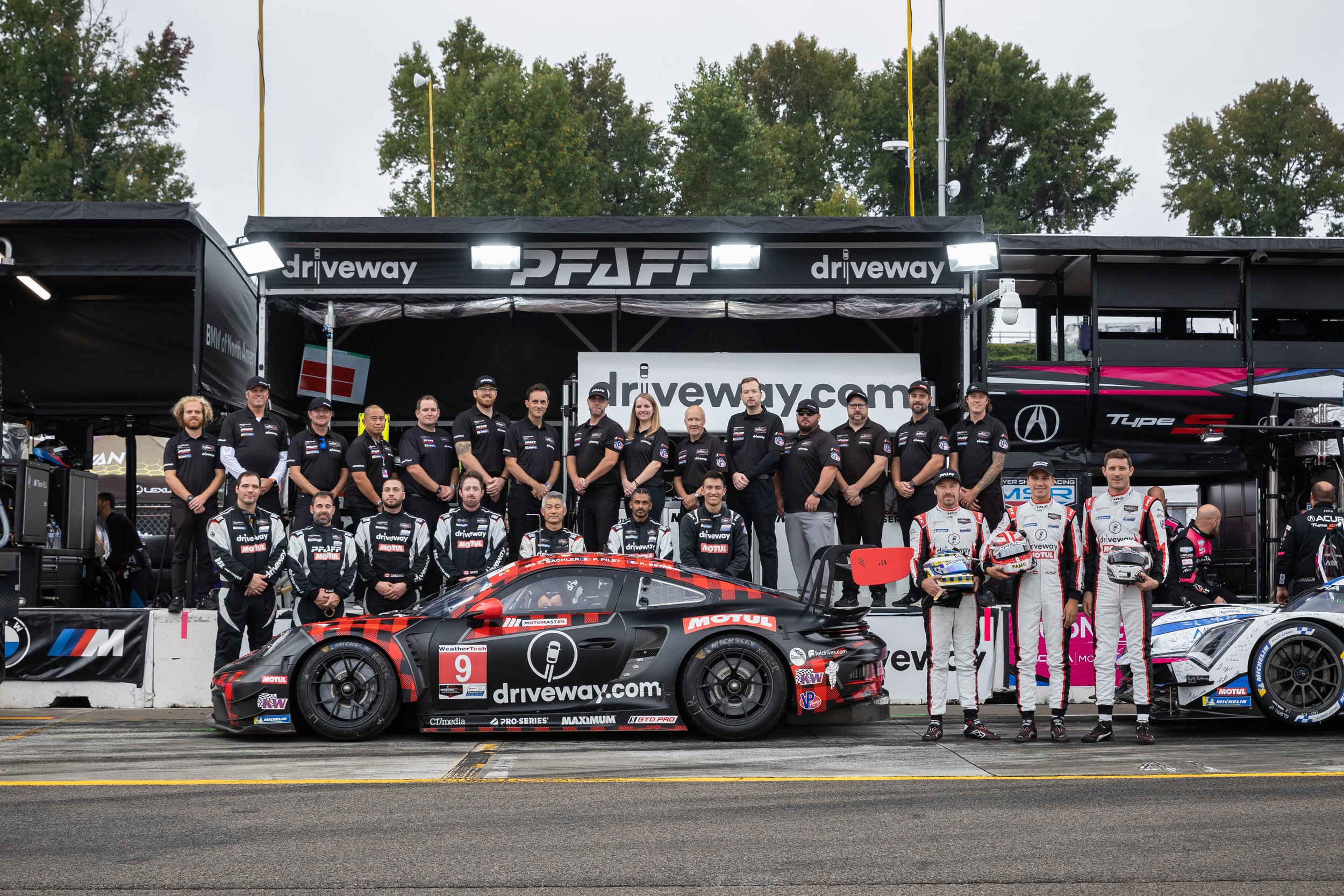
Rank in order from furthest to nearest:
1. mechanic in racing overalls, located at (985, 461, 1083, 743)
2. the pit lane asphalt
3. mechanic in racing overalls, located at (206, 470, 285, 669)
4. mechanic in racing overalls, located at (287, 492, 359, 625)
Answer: mechanic in racing overalls, located at (287, 492, 359, 625) < mechanic in racing overalls, located at (206, 470, 285, 669) < mechanic in racing overalls, located at (985, 461, 1083, 743) < the pit lane asphalt

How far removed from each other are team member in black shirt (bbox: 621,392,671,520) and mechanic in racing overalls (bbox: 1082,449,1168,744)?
411 centimetres

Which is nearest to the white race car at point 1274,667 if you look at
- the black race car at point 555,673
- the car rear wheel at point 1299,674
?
the car rear wheel at point 1299,674

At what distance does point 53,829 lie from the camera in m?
5.66

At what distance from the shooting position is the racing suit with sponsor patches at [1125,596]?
884 centimetres

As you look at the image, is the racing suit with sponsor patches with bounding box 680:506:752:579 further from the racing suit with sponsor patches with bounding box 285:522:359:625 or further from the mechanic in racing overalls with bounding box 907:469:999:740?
the racing suit with sponsor patches with bounding box 285:522:359:625

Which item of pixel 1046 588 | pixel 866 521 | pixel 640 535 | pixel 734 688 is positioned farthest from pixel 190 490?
pixel 1046 588

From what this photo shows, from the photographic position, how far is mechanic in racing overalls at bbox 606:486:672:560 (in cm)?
1106

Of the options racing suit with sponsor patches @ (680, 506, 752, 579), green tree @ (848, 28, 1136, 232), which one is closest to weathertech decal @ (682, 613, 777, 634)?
racing suit with sponsor patches @ (680, 506, 752, 579)

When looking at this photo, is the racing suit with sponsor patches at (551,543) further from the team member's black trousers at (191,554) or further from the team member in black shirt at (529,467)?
the team member's black trousers at (191,554)

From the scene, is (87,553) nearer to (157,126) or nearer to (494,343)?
(494,343)

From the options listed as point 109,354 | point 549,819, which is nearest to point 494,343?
point 109,354

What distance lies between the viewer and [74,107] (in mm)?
36594

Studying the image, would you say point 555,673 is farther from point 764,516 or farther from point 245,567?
point 764,516

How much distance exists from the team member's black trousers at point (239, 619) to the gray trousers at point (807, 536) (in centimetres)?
462
